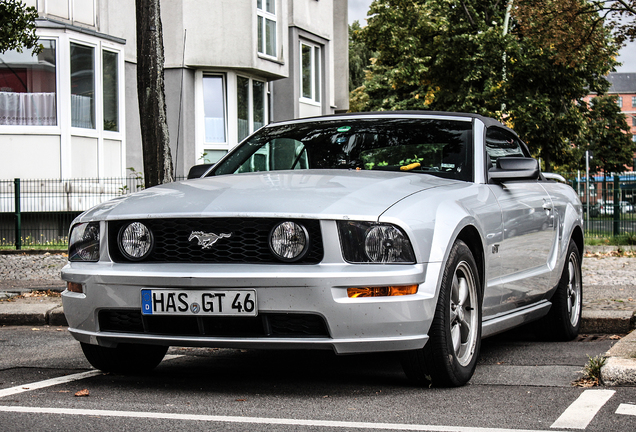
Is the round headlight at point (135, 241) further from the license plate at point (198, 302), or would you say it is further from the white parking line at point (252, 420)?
the white parking line at point (252, 420)

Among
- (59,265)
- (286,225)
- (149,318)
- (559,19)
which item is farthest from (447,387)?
(559,19)

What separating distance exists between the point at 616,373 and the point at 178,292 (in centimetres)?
229

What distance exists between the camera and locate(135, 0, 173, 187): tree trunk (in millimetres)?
10109

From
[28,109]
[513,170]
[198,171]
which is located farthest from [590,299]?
[28,109]

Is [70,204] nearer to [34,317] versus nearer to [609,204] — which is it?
[34,317]

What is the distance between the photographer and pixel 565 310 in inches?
266

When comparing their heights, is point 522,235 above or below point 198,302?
above

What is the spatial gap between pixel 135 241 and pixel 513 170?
2.43 meters

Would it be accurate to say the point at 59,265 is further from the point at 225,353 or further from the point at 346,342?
the point at 346,342

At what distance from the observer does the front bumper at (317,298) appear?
13.8ft

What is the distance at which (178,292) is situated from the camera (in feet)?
14.4

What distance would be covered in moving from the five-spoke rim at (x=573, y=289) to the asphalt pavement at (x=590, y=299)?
14.2 inches

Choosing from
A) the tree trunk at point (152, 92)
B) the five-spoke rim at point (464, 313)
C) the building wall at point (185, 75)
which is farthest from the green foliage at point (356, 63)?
the five-spoke rim at point (464, 313)

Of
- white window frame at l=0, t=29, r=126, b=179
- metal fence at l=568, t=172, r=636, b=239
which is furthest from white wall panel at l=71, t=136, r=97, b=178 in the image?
metal fence at l=568, t=172, r=636, b=239
